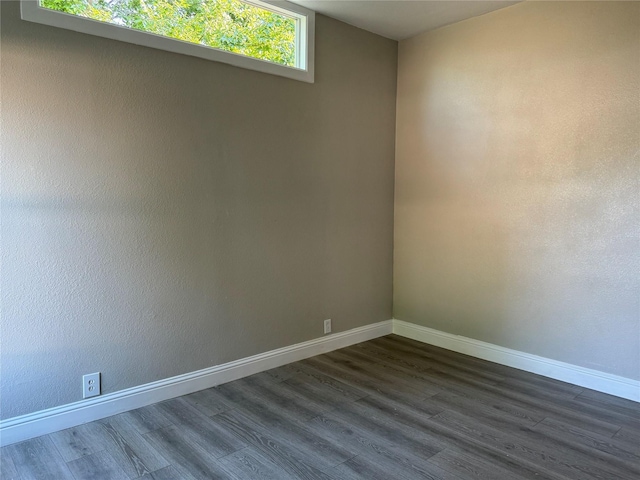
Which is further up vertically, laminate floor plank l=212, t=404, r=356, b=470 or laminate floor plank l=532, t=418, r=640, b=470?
laminate floor plank l=212, t=404, r=356, b=470

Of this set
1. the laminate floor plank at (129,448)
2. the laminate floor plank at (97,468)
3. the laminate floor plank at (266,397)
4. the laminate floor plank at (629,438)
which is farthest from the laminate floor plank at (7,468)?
the laminate floor plank at (629,438)

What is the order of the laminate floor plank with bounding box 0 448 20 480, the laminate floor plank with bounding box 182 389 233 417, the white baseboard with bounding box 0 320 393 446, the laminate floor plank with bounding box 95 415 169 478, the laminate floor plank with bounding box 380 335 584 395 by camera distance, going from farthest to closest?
1. the laminate floor plank with bounding box 380 335 584 395
2. the laminate floor plank with bounding box 182 389 233 417
3. the white baseboard with bounding box 0 320 393 446
4. the laminate floor plank with bounding box 95 415 169 478
5. the laminate floor plank with bounding box 0 448 20 480

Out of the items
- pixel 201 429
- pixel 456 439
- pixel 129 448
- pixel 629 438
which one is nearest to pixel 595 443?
pixel 629 438

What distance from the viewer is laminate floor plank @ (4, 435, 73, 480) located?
2.05 meters

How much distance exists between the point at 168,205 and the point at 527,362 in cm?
283

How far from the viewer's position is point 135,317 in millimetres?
2695

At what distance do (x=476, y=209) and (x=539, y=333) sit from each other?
3.49ft

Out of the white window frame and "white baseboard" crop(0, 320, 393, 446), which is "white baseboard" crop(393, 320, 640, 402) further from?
the white window frame

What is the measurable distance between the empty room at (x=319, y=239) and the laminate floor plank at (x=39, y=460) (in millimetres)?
18

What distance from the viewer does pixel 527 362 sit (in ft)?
11.0

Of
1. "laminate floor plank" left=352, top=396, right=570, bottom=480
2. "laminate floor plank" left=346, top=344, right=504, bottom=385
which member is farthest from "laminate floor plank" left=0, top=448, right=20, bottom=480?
"laminate floor plank" left=346, top=344, right=504, bottom=385

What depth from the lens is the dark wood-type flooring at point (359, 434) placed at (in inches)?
83.3

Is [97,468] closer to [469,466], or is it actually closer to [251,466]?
[251,466]

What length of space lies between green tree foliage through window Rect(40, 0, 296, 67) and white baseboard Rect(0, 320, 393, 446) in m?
2.17
